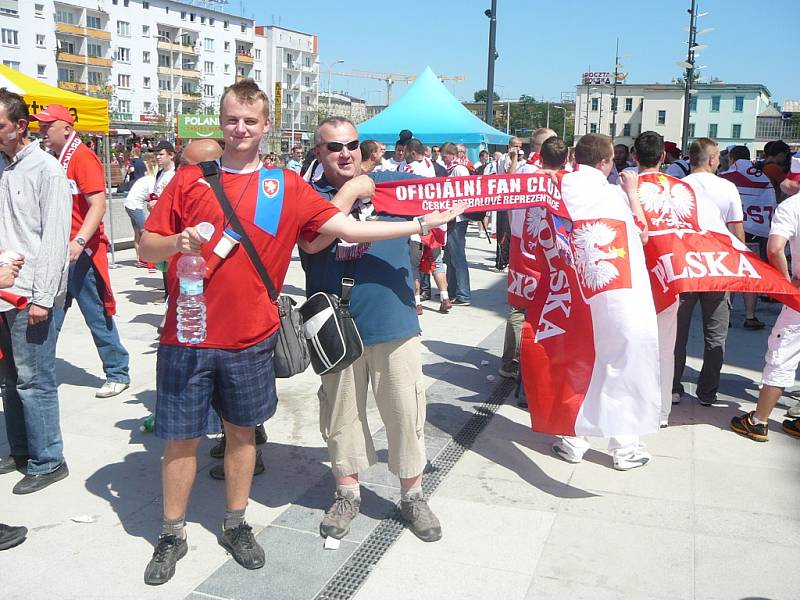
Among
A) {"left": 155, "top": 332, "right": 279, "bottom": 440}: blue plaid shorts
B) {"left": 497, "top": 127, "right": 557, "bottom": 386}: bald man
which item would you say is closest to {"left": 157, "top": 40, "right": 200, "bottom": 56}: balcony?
{"left": 497, "top": 127, "right": 557, "bottom": 386}: bald man

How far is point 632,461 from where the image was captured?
14.9 ft

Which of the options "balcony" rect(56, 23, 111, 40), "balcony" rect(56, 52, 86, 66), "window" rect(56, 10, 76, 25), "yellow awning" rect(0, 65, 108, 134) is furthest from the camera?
"window" rect(56, 10, 76, 25)

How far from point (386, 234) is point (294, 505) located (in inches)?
62.7

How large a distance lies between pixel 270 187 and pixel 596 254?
1975mm

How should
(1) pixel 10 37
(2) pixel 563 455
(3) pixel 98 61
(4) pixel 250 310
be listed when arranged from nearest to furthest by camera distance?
1. (4) pixel 250 310
2. (2) pixel 563 455
3. (1) pixel 10 37
4. (3) pixel 98 61

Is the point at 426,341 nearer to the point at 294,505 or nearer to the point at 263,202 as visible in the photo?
the point at 294,505

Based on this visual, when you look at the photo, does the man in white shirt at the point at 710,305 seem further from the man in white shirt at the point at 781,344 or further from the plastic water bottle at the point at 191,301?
the plastic water bottle at the point at 191,301

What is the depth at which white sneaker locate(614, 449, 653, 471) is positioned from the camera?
14.8 ft

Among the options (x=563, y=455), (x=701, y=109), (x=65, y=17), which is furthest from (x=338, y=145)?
(x=701, y=109)

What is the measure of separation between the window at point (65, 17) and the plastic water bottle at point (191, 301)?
84.0 metres

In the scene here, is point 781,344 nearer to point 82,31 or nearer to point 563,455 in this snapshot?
point 563,455

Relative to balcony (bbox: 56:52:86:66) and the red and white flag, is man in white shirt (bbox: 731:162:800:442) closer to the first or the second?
the red and white flag

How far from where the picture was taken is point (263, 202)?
10.3ft

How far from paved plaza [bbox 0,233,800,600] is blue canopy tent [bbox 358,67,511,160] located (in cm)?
1017
